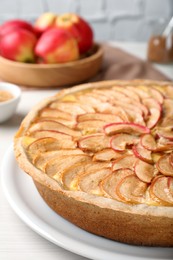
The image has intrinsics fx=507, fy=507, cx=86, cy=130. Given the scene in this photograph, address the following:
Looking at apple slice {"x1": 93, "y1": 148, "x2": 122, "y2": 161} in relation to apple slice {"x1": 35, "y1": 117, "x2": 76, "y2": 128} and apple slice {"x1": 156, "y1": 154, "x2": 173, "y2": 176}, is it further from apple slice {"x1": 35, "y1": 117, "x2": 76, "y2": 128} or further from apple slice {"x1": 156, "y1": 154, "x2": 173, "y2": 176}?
apple slice {"x1": 35, "y1": 117, "x2": 76, "y2": 128}

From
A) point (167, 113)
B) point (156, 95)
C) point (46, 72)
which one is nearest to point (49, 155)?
point (167, 113)

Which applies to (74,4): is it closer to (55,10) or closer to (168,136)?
(55,10)

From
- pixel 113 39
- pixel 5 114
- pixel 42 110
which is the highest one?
pixel 42 110

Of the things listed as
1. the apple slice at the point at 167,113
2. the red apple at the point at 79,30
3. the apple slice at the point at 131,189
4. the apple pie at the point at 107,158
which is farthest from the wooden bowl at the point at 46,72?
the apple slice at the point at 131,189

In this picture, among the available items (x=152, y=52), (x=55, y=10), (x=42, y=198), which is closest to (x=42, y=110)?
(x=42, y=198)

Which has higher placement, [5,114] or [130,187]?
[130,187]

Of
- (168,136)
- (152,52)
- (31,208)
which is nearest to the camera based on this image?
(31,208)

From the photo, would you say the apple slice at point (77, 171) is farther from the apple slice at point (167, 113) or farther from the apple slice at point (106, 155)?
the apple slice at point (167, 113)
